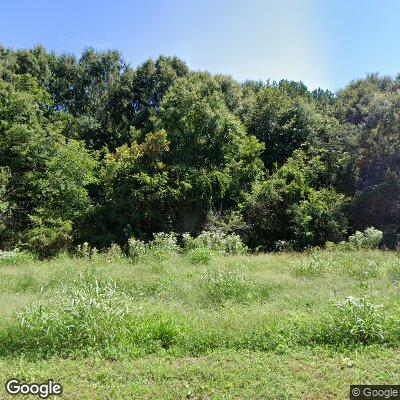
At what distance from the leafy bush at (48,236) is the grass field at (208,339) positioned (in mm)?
7380

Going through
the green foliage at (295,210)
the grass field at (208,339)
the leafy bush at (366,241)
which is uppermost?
the green foliage at (295,210)

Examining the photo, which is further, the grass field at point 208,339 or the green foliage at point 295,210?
the green foliage at point 295,210

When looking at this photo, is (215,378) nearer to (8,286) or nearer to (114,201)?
(8,286)

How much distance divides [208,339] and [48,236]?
11669mm

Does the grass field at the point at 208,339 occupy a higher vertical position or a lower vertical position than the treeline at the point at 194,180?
lower

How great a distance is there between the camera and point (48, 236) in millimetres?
15117

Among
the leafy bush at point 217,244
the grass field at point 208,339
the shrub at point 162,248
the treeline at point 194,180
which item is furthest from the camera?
the treeline at point 194,180

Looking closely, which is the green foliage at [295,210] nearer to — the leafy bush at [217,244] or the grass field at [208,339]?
the leafy bush at [217,244]

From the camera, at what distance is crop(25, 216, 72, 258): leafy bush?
14719 millimetres

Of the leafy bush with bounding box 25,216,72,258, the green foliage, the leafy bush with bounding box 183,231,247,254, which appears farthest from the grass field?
the green foliage

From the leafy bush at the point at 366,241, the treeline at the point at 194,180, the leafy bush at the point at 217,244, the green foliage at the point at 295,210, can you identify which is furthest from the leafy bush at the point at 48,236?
the leafy bush at the point at 366,241

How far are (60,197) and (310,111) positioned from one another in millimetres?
12726

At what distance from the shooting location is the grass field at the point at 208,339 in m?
4.09

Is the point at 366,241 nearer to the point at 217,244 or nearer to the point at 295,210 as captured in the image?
the point at 295,210
